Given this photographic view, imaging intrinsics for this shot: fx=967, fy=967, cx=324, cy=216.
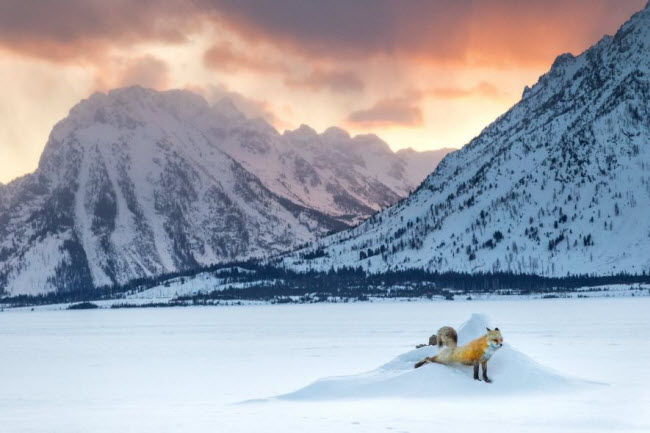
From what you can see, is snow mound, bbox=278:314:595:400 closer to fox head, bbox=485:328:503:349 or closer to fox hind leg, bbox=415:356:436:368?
fox hind leg, bbox=415:356:436:368

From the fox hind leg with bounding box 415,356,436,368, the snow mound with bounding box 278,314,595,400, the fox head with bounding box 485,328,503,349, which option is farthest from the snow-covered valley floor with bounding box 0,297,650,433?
the fox head with bounding box 485,328,503,349

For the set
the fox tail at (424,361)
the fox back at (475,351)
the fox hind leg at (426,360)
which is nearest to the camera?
the fox back at (475,351)

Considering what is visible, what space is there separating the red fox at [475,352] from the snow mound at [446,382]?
1.50 ft

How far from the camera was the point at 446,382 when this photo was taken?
44.4 meters

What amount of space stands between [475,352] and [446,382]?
6.52 ft

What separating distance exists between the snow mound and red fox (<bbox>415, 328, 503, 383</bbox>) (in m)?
0.46

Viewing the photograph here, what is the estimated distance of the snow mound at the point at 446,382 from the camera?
44312mm

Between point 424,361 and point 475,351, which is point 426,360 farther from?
point 475,351

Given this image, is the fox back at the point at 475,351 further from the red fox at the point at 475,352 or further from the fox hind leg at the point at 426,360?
the fox hind leg at the point at 426,360

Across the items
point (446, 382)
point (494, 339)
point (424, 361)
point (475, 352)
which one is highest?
point (494, 339)

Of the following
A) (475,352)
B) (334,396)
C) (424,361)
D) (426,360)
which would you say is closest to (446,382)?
(475,352)

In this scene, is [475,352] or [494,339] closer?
[494,339]

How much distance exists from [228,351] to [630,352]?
123 feet

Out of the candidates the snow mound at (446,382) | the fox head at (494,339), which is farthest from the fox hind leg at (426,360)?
the fox head at (494,339)
